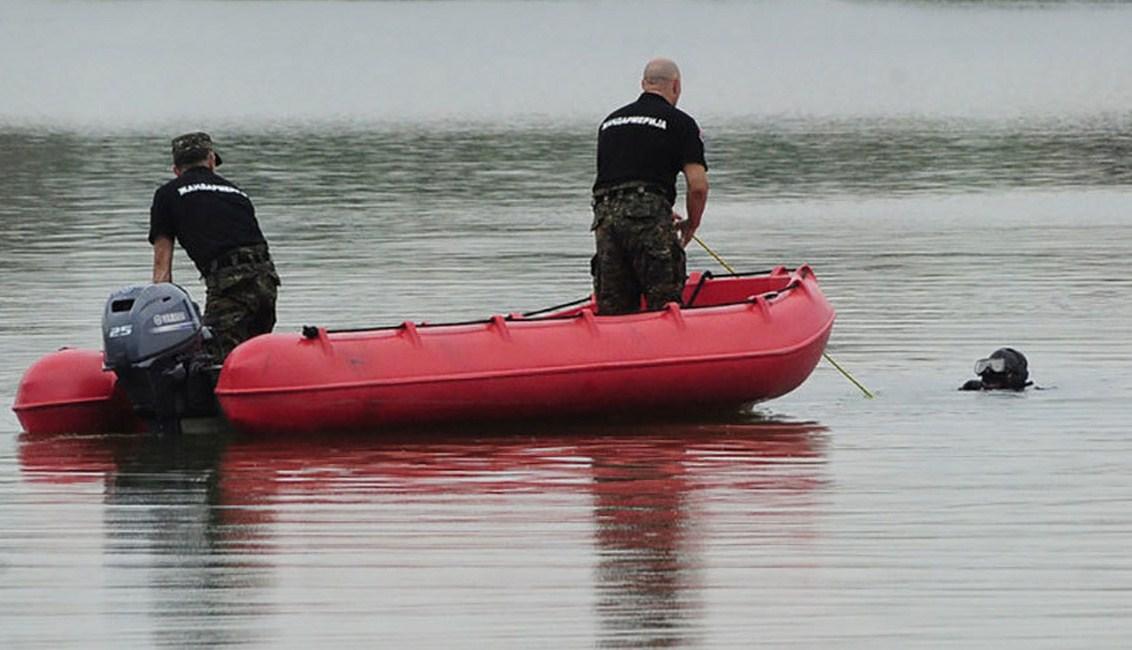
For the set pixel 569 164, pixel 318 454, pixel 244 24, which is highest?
pixel 318 454

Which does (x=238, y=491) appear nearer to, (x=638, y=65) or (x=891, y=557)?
(x=891, y=557)

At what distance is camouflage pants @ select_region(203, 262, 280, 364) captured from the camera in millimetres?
11586

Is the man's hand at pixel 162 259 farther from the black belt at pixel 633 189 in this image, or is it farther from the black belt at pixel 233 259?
the black belt at pixel 633 189

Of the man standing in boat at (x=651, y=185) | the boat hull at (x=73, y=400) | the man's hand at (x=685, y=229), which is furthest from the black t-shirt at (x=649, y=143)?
the boat hull at (x=73, y=400)

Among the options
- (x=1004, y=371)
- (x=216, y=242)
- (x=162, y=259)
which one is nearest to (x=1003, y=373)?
(x=1004, y=371)

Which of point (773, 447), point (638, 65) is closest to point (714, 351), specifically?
point (773, 447)

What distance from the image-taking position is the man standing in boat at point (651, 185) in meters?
11.9

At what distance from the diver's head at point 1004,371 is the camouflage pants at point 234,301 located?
332cm

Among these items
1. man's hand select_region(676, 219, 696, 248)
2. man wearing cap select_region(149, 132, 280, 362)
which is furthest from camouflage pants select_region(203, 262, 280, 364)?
man's hand select_region(676, 219, 696, 248)

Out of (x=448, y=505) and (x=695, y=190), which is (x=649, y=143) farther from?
(x=448, y=505)

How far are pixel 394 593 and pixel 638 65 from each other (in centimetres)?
8359

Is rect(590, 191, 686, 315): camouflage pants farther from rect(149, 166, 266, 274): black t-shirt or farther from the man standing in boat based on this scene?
rect(149, 166, 266, 274): black t-shirt

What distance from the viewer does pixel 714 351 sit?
1149 centimetres

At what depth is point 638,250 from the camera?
11945mm
